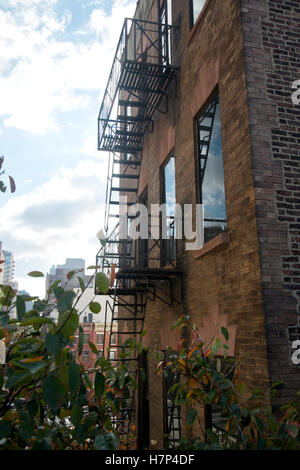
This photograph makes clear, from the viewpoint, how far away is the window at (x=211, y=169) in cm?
575

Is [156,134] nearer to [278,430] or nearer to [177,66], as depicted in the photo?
[177,66]

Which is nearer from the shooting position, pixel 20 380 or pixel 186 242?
pixel 20 380

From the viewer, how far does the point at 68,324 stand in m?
1.84

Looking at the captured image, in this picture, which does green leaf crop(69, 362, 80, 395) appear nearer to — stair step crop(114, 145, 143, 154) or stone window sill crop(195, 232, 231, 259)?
stone window sill crop(195, 232, 231, 259)

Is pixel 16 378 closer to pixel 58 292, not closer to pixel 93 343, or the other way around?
pixel 58 292

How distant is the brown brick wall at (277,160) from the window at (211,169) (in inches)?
41.8

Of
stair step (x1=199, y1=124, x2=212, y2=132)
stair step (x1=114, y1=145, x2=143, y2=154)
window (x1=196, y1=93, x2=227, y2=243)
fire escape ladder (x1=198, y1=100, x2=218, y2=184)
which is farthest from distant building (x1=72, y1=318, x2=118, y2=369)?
stair step (x1=114, y1=145, x2=143, y2=154)

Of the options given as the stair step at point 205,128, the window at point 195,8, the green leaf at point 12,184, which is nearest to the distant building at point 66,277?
the green leaf at point 12,184

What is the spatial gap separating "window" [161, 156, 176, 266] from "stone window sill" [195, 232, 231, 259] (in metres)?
1.94

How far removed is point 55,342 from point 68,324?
0.40ft

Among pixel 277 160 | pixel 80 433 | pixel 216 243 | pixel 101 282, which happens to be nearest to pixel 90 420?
pixel 80 433
